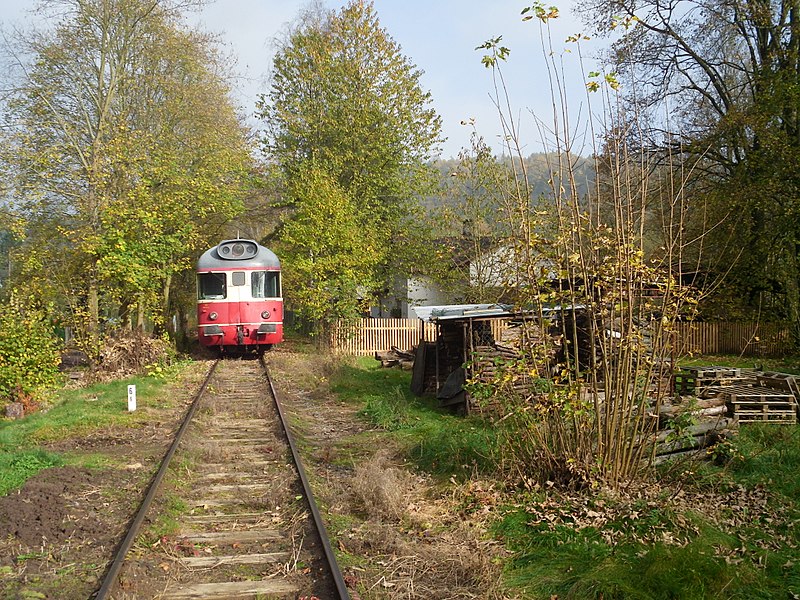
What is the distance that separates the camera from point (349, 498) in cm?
731

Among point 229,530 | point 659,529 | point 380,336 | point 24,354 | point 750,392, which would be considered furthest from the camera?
point 380,336

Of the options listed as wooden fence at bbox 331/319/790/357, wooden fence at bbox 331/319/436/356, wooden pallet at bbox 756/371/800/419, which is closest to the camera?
wooden pallet at bbox 756/371/800/419

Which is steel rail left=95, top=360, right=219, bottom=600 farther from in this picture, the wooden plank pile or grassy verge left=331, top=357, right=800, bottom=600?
the wooden plank pile

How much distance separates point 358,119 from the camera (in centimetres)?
2861

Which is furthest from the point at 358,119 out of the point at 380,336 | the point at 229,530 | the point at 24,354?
the point at 229,530

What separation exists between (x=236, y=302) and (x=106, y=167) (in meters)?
4.87

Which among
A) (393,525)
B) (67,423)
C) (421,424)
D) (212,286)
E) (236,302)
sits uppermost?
(212,286)

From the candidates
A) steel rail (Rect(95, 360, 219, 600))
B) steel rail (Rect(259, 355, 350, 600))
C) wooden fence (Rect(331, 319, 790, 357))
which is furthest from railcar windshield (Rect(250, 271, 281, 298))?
steel rail (Rect(259, 355, 350, 600))

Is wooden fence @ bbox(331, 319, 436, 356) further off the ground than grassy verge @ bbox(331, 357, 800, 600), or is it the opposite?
wooden fence @ bbox(331, 319, 436, 356)

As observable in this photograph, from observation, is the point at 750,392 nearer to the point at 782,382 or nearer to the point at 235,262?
the point at 782,382

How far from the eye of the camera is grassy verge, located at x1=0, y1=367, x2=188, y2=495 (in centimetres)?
830

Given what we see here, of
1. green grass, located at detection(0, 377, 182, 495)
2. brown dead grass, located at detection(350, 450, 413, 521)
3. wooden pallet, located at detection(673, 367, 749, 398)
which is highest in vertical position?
wooden pallet, located at detection(673, 367, 749, 398)

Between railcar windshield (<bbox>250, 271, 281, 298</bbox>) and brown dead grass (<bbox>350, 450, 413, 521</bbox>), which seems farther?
railcar windshield (<bbox>250, 271, 281, 298</bbox>)

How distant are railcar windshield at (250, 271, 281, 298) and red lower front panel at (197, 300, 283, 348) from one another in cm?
26
